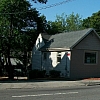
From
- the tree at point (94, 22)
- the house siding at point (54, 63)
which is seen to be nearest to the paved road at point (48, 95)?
the house siding at point (54, 63)

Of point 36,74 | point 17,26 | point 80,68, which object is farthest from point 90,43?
point 17,26

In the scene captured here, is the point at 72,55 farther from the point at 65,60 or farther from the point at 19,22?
the point at 19,22

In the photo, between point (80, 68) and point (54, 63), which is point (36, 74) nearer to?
point (54, 63)

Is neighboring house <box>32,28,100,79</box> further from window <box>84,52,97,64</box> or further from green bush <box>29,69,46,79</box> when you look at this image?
green bush <box>29,69,46,79</box>

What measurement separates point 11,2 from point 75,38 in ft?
25.8

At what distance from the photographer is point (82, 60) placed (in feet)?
89.6

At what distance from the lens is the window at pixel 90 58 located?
27906 millimetres

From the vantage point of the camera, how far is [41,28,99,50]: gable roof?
26920mm

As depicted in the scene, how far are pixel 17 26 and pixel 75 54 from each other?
9.41m

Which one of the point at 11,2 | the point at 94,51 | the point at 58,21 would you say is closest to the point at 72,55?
the point at 94,51

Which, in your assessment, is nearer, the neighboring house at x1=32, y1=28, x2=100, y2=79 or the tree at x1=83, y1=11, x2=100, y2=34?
the neighboring house at x1=32, y1=28, x2=100, y2=79

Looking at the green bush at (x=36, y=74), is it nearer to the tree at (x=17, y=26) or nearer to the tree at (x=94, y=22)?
the tree at (x=17, y=26)

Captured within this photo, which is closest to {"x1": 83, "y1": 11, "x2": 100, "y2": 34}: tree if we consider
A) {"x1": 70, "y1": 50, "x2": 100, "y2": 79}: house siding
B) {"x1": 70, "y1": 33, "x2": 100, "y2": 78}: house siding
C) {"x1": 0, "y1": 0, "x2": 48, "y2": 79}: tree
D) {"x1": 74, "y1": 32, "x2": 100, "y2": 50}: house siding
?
{"x1": 0, "y1": 0, "x2": 48, "y2": 79}: tree

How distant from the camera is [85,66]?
27.6 m
